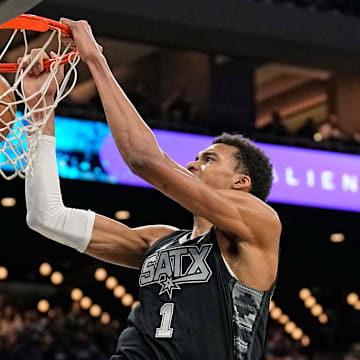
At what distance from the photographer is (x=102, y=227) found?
361 centimetres

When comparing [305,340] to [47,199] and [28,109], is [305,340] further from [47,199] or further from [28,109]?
[28,109]

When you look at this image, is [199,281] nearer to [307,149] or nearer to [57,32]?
[57,32]

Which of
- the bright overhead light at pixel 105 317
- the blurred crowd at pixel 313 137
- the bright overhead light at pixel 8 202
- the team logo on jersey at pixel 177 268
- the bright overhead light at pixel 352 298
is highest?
the blurred crowd at pixel 313 137

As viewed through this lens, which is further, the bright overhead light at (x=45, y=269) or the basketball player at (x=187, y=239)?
the bright overhead light at (x=45, y=269)

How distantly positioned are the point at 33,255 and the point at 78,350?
3788 millimetres

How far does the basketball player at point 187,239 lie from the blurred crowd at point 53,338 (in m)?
6.39

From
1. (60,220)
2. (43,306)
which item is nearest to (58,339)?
(43,306)

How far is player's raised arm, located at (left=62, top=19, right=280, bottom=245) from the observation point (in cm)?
304

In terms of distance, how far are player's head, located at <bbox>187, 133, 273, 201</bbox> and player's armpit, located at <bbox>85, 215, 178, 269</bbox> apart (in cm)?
36

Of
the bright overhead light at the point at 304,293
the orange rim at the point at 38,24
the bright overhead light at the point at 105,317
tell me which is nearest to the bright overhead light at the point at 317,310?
the bright overhead light at the point at 304,293

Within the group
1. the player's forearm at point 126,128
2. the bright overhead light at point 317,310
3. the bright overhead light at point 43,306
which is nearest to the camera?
the player's forearm at point 126,128

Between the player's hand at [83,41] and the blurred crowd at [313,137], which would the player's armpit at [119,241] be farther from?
the blurred crowd at [313,137]

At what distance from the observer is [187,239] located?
345cm

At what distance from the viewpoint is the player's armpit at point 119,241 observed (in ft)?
11.8
